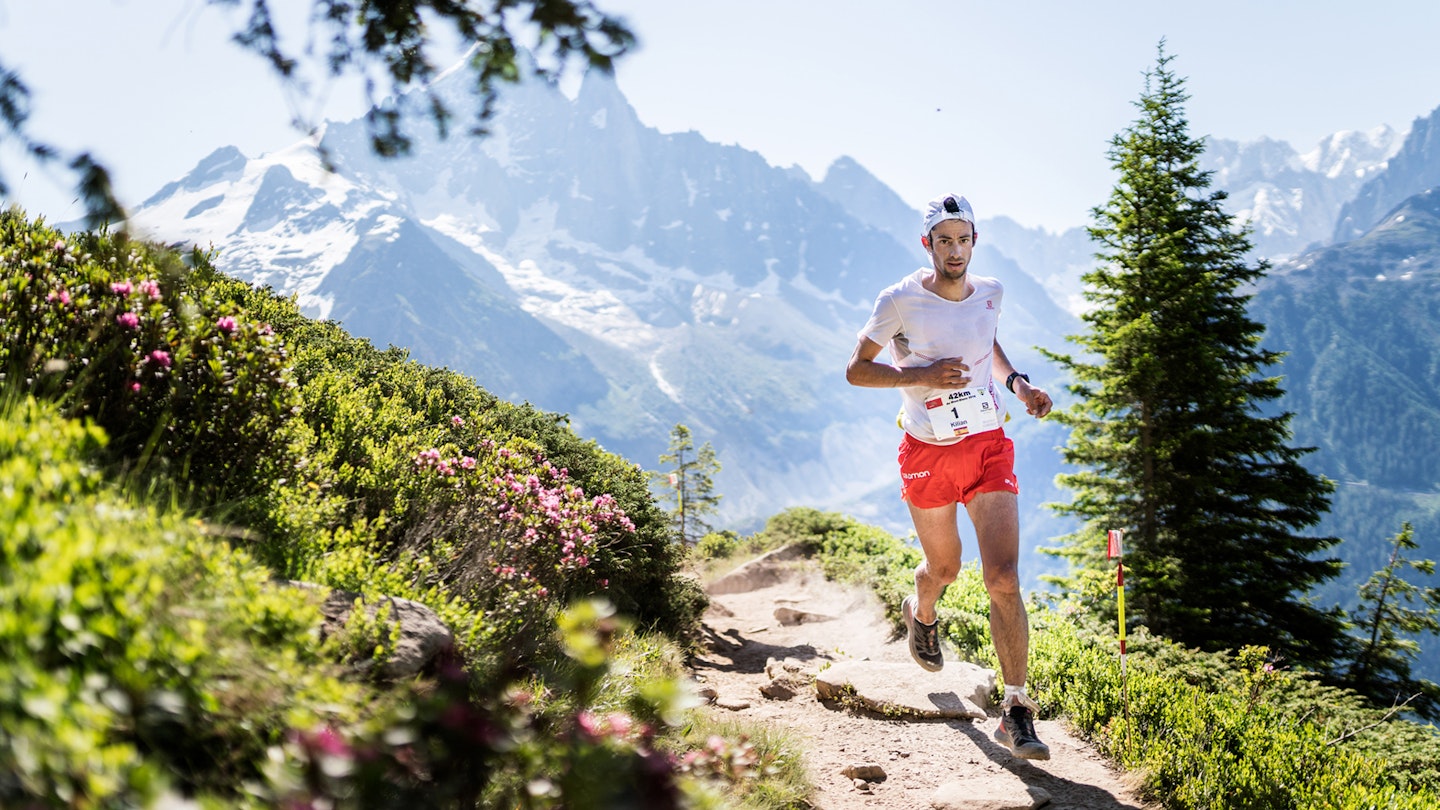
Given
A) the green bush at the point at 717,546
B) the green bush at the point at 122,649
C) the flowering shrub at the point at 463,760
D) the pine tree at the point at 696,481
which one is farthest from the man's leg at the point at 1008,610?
the pine tree at the point at 696,481

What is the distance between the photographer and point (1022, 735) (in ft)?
14.6

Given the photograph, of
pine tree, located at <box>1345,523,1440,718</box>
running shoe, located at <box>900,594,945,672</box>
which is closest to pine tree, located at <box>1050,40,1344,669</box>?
pine tree, located at <box>1345,523,1440,718</box>

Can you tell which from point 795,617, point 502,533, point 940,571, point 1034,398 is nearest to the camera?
point 1034,398

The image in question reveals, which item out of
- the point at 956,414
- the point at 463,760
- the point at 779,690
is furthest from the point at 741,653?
the point at 463,760

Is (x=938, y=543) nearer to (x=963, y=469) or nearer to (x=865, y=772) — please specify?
(x=963, y=469)

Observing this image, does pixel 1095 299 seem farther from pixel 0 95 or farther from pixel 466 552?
pixel 0 95

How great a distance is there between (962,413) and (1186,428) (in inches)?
440

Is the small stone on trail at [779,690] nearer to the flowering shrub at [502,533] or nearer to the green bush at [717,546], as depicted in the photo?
the flowering shrub at [502,533]

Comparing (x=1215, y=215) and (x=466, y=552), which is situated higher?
(x=1215, y=215)

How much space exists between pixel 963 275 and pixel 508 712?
159 inches

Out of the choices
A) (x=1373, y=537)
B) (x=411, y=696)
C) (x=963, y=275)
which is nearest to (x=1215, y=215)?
(x=963, y=275)

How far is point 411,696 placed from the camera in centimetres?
235

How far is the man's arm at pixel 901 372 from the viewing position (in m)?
4.61

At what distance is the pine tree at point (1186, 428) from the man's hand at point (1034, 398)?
846 cm
